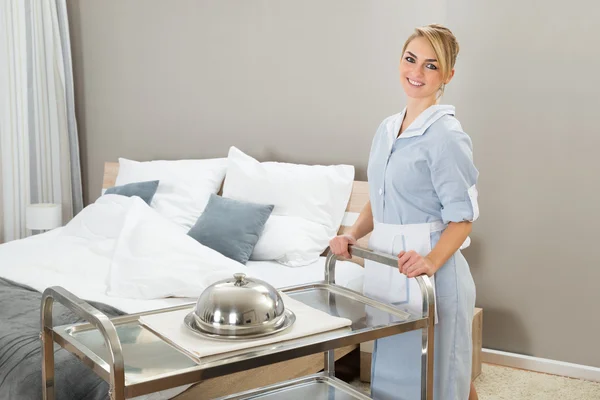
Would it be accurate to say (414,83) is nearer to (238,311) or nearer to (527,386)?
(238,311)

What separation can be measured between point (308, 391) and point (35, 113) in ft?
9.98

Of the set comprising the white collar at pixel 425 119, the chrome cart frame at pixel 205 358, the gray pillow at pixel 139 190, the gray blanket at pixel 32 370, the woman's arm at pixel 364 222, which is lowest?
the gray blanket at pixel 32 370

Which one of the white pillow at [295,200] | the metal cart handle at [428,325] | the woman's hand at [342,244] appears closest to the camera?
the metal cart handle at [428,325]

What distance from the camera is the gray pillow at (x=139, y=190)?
11.7ft

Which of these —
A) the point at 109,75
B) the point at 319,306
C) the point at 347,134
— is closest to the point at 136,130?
the point at 109,75

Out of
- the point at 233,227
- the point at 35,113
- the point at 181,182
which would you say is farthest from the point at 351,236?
the point at 35,113

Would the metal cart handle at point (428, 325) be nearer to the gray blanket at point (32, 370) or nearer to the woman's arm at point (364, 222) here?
the woman's arm at point (364, 222)

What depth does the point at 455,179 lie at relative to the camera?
189cm

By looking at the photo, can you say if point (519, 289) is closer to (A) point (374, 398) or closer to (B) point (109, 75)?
(A) point (374, 398)

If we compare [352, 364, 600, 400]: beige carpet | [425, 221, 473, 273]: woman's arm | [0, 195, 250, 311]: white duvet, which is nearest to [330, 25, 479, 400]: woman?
[425, 221, 473, 273]: woman's arm

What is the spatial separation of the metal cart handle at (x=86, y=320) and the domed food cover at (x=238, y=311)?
246 millimetres

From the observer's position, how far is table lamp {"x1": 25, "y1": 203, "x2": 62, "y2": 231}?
418cm

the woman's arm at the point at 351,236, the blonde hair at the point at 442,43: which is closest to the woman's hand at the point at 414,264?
the woman's arm at the point at 351,236

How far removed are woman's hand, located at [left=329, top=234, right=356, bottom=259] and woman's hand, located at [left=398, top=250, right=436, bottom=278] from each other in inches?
10.6
